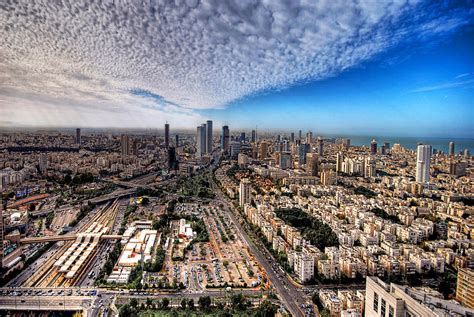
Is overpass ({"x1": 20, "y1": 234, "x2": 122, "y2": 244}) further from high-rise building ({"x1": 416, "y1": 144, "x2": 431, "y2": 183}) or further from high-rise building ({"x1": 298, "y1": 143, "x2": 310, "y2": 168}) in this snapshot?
high-rise building ({"x1": 298, "y1": 143, "x2": 310, "y2": 168})

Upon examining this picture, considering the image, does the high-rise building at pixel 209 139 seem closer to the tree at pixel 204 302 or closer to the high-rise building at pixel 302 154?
the high-rise building at pixel 302 154

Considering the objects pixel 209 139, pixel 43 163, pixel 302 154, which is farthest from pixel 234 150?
pixel 43 163

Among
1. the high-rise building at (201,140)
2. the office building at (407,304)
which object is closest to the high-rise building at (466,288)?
the office building at (407,304)

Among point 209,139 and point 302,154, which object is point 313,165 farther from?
point 209,139

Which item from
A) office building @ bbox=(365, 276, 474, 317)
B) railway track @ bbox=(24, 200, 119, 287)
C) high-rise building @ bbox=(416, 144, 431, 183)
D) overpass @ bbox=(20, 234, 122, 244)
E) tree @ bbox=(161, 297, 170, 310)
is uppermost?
high-rise building @ bbox=(416, 144, 431, 183)

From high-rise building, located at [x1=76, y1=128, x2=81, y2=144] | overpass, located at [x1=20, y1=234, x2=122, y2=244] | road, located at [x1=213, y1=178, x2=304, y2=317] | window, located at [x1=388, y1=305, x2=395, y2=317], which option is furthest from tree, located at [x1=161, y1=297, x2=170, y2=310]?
high-rise building, located at [x1=76, y1=128, x2=81, y2=144]
